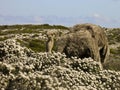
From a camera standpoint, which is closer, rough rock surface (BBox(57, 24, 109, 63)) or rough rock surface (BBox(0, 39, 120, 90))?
rough rock surface (BBox(0, 39, 120, 90))

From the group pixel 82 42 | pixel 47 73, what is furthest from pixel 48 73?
pixel 82 42

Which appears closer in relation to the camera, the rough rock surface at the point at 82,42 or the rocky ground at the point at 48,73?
the rocky ground at the point at 48,73

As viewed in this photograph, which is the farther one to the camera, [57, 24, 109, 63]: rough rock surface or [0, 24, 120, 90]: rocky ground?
[57, 24, 109, 63]: rough rock surface

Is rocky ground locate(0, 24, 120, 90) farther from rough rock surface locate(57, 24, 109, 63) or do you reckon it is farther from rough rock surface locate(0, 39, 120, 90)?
rough rock surface locate(57, 24, 109, 63)

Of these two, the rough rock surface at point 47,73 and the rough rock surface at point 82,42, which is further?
the rough rock surface at point 82,42

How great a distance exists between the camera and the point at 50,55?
643 inches

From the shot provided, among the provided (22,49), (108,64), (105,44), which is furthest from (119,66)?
(22,49)

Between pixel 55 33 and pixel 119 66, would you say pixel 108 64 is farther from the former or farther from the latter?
pixel 55 33

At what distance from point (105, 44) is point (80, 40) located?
73.5 inches

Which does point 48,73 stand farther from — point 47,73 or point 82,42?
point 82,42

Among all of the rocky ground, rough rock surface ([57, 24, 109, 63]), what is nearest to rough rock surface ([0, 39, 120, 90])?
the rocky ground

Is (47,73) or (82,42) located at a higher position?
(47,73)

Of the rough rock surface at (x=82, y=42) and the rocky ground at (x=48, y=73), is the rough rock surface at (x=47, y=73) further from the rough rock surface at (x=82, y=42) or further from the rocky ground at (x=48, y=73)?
the rough rock surface at (x=82, y=42)

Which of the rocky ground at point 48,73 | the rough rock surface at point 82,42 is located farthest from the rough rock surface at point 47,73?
the rough rock surface at point 82,42
